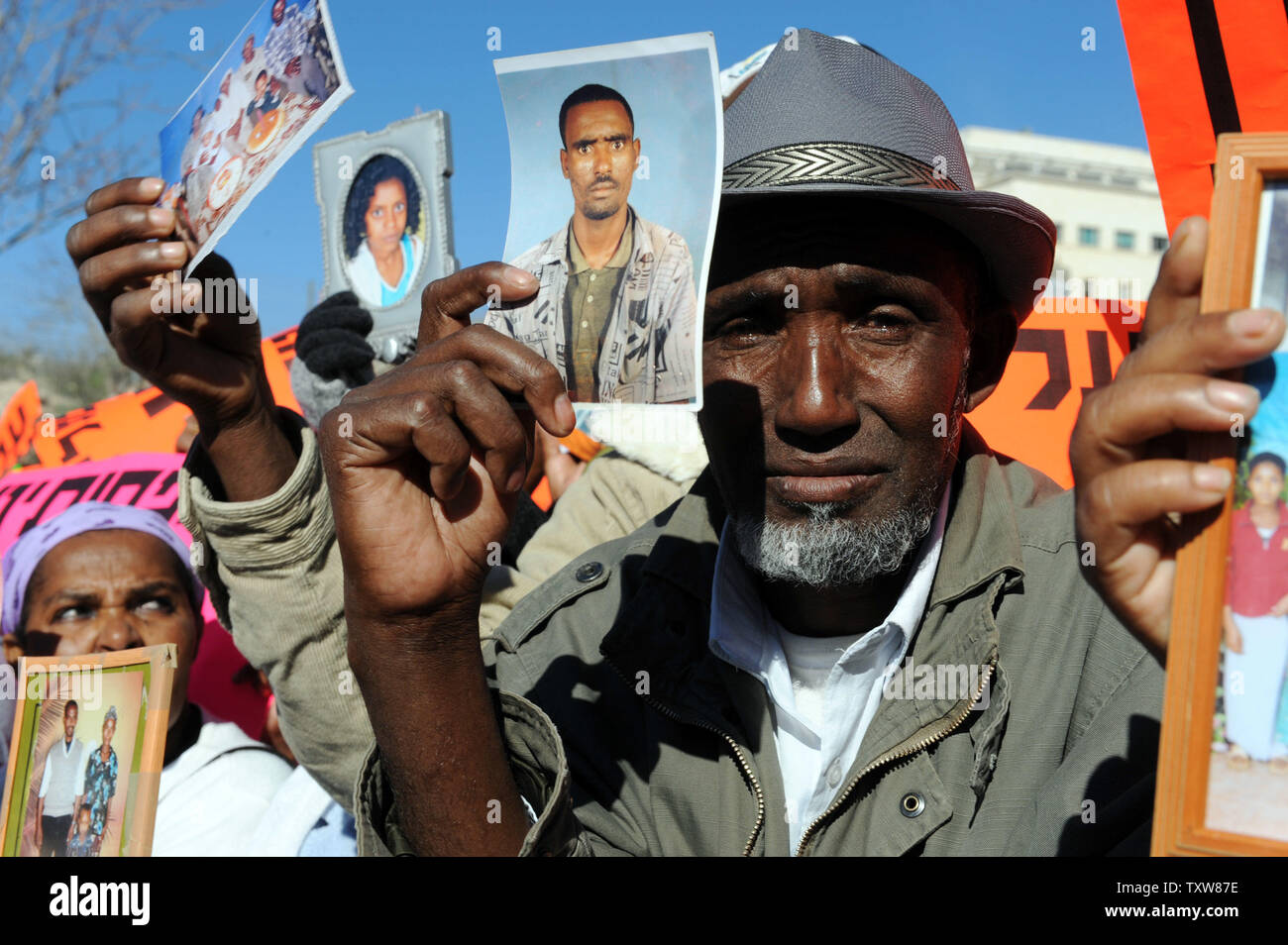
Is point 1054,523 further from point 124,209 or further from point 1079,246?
point 1079,246

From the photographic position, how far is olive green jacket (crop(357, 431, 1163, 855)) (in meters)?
1.82

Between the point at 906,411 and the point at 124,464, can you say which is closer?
the point at 906,411

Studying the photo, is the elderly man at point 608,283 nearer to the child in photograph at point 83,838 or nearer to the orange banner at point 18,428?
the child in photograph at point 83,838

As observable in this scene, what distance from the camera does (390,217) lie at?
398 centimetres

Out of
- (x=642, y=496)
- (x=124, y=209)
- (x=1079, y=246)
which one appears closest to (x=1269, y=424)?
(x=124, y=209)

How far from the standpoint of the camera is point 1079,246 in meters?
49.1

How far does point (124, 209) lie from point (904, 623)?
1.55 metres

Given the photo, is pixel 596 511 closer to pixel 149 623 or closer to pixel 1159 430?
pixel 149 623

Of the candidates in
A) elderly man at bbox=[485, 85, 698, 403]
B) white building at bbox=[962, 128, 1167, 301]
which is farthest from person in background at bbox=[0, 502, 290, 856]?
white building at bbox=[962, 128, 1167, 301]

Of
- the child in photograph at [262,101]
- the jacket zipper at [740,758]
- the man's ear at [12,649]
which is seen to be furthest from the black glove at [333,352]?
the jacket zipper at [740,758]

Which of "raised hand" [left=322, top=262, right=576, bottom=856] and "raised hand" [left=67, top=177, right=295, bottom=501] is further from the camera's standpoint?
"raised hand" [left=67, top=177, right=295, bottom=501]

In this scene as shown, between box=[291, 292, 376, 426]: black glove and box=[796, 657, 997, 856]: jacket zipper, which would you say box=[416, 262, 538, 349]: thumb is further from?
box=[291, 292, 376, 426]: black glove

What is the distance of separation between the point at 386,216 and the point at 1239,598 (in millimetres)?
3372

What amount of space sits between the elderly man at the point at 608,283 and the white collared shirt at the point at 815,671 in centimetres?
73
